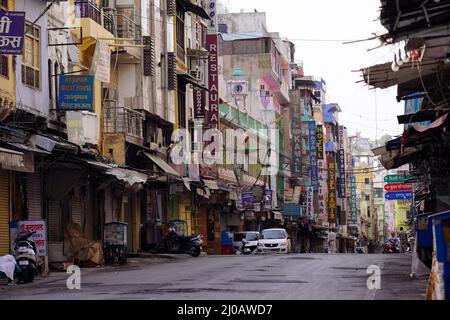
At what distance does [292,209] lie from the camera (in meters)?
94.2

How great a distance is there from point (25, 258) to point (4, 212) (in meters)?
6.14

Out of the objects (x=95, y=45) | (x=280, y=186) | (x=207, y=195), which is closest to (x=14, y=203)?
(x=95, y=45)

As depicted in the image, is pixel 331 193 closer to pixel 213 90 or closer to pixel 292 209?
pixel 292 209

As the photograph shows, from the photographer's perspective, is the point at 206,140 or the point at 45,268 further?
the point at 206,140

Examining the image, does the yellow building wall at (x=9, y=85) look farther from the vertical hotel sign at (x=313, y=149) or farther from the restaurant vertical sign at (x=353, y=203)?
the restaurant vertical sign at (x=353, y=203)

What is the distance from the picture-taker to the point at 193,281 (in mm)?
22953

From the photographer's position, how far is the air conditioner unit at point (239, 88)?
83250 mm

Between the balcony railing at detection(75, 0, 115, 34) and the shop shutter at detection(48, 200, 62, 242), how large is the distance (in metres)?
7.31

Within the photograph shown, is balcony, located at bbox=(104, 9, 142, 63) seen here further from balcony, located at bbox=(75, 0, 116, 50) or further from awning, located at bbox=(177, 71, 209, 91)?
awning, located at bbox=(177, 71, 209, 91)

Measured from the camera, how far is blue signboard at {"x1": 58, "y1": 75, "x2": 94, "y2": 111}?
3406 cm

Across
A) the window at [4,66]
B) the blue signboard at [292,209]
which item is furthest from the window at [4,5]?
the blue signboard at [292,209]
